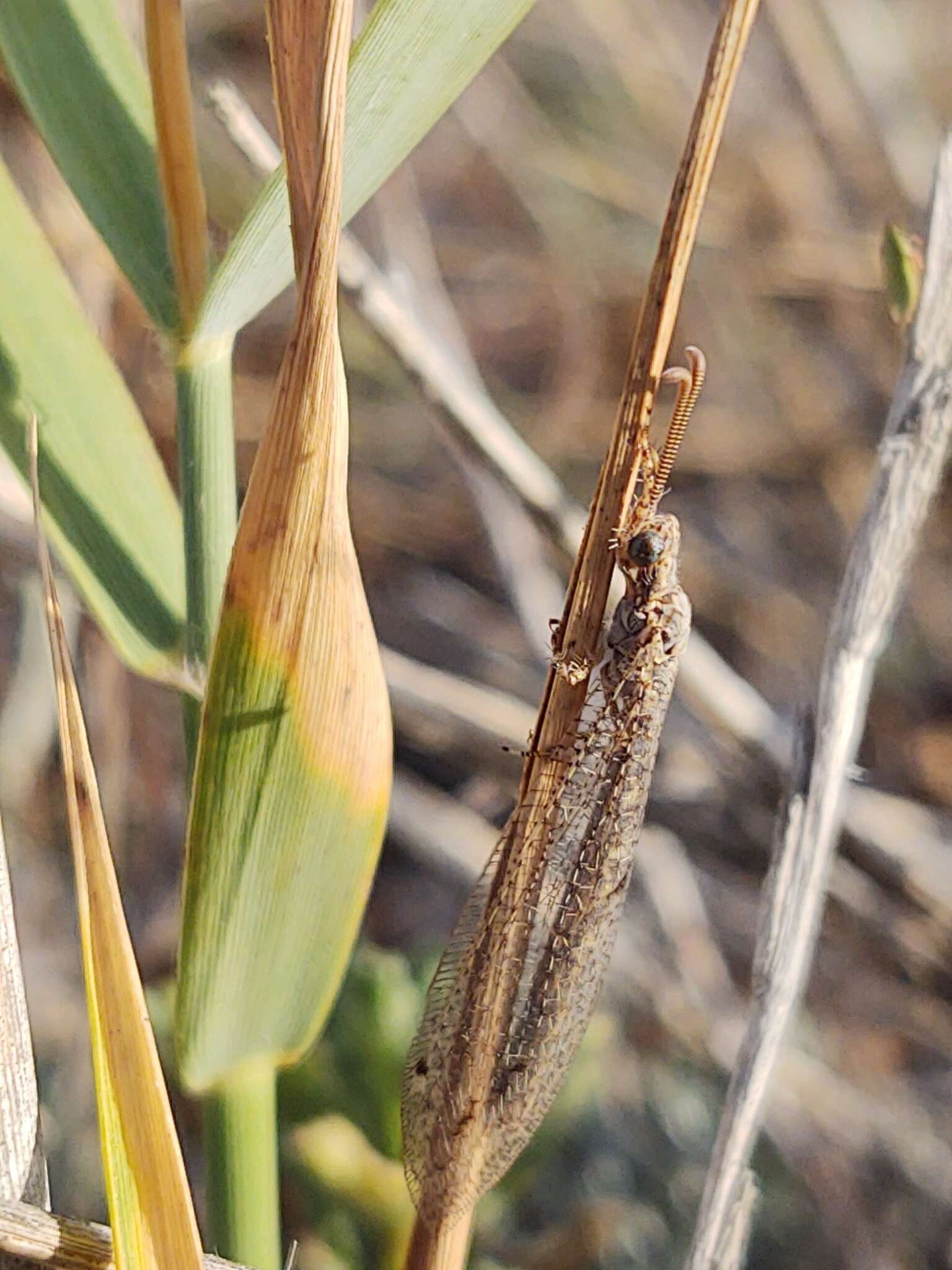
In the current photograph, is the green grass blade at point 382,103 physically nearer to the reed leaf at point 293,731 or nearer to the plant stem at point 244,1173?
the reed leaf at point 293,731

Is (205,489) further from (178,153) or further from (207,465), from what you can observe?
(178,153)

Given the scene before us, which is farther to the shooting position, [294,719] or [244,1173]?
[244,1173]

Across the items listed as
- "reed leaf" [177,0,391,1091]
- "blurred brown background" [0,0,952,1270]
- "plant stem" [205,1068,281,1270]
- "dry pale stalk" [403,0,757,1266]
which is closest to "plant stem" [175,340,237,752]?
"reed leaf" [177,0,391,1091]

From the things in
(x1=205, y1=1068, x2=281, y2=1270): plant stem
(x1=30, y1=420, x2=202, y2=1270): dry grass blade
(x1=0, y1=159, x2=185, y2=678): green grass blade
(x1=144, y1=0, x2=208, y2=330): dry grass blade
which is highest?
(x1=144, y1=0, x2=208, y2=330): dry grass blade

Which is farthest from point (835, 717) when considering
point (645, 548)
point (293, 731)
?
point (293, 731)

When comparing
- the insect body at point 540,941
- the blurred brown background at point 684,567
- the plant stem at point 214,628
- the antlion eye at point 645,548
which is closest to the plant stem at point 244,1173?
the plant stem at point 214,628

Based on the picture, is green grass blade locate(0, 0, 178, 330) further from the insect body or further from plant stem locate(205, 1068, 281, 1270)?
plant stem locate(205, 1068, 281, 1270)
